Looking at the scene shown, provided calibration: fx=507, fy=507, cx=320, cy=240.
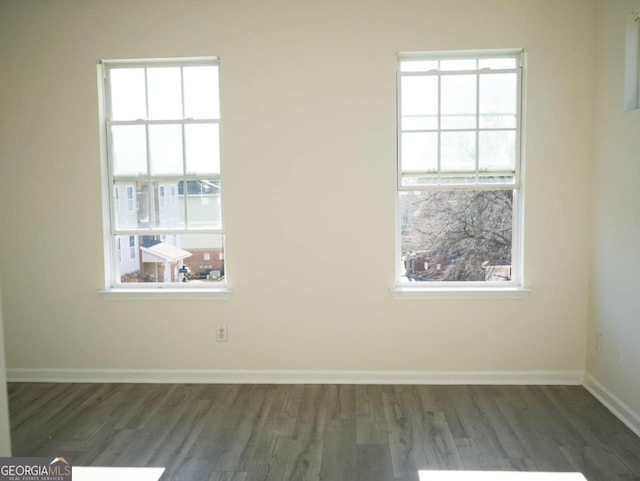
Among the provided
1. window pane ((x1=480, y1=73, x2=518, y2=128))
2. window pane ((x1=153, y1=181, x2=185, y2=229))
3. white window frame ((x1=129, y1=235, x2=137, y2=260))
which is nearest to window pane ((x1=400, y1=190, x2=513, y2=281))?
window pane ((x1=480, y1=73, x2=518, y2=128))

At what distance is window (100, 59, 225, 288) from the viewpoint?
386 centimetres

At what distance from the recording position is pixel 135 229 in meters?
3.97

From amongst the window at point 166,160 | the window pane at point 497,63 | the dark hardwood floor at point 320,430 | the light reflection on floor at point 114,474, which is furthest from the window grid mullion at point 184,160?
the window pane at point 497,63

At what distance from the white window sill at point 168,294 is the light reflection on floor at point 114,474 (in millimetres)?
1427

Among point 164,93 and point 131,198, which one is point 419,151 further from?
point 131,198

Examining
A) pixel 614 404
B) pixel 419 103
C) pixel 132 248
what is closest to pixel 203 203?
pixel 132 248

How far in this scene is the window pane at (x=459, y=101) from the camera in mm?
3721

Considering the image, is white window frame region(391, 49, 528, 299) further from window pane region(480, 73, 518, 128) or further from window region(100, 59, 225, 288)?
window region(100, 59, 225, 288)

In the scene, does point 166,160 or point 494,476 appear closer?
point 494,476

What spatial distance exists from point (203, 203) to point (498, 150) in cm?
226

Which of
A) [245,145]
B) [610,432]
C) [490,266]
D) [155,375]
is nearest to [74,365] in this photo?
[155,375]

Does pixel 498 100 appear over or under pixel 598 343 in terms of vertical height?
over

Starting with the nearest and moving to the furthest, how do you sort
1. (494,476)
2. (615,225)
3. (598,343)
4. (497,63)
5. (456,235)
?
(494,476) < (615,225) < (598,343) < (497,63) < (456,235)

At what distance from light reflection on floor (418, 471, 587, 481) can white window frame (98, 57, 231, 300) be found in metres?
1.98
